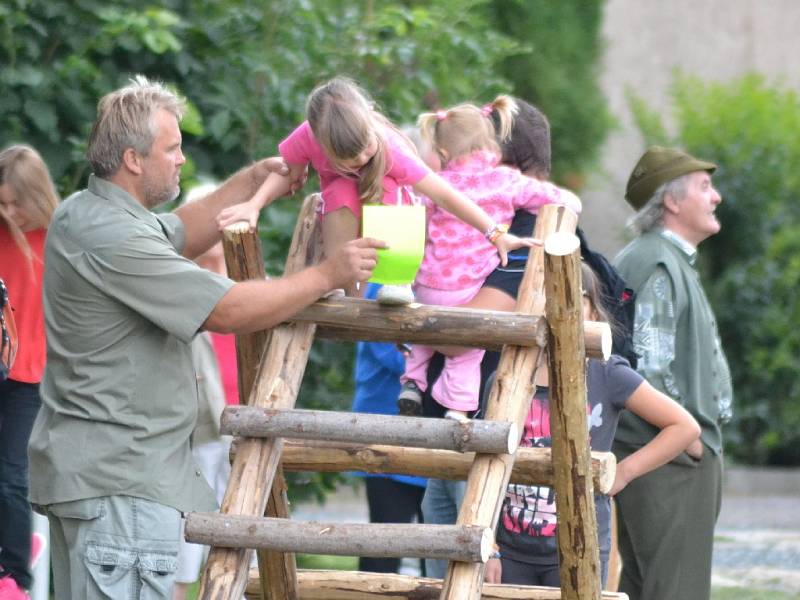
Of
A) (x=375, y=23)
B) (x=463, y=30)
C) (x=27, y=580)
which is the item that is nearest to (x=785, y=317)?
(x=463, y=30)

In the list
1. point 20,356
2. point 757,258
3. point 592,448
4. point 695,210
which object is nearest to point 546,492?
point 592,448

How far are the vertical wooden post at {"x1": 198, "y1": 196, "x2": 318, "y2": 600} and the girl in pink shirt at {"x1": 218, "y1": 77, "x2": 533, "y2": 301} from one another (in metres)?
0.16

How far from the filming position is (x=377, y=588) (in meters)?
4.30

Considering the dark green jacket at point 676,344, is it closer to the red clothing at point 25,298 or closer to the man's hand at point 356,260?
the man's hand at point 356,260

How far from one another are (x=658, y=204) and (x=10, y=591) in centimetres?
285

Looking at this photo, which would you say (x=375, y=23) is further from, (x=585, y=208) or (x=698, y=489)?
(x=585, y=208)

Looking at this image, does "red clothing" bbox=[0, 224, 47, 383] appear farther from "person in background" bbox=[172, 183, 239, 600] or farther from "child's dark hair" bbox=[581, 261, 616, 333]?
"child's dark hair" bbox=[581, 261, 616, 333]

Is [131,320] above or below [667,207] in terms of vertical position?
below

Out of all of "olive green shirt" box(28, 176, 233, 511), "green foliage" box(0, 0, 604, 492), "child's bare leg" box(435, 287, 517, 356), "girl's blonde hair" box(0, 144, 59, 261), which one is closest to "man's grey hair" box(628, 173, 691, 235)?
"child's bare leg" box(435, 287, 517, 356)

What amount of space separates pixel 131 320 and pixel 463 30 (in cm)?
436

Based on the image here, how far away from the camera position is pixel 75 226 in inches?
144

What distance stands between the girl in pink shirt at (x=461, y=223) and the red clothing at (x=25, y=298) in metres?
1.65

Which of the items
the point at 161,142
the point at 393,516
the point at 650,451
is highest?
the point at 161,142

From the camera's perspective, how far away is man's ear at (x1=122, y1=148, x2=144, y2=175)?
3738 mm
